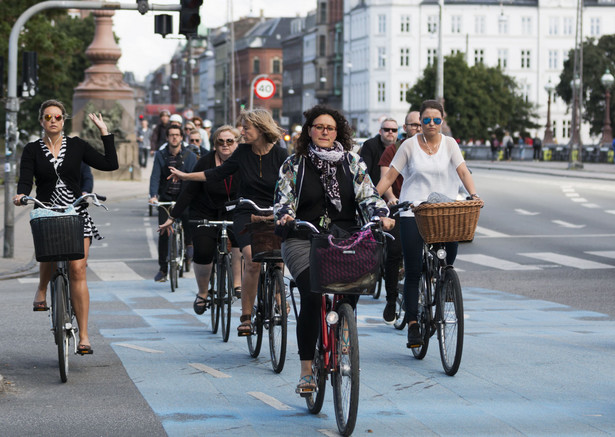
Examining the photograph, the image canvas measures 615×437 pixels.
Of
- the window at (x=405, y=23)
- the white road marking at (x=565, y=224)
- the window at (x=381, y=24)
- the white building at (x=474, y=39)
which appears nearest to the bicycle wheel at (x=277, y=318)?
the white road marking at (x=565, y=224)

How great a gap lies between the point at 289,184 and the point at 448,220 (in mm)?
1595

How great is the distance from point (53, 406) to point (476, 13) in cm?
12573

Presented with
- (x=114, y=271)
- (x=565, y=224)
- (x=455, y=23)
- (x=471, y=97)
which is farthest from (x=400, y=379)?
(x=455, y=23)

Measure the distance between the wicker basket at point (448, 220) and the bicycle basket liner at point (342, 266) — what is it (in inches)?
72.2

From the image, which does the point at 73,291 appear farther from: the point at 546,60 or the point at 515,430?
the point at 546,60

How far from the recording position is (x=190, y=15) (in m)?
20.3

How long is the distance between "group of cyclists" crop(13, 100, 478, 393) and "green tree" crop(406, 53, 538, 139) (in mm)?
87583

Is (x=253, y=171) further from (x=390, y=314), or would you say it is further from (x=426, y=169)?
(x=390, y=314)

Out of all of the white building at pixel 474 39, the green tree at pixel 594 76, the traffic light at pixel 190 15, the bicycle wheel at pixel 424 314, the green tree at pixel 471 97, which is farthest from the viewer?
the white building at pixel 474 39

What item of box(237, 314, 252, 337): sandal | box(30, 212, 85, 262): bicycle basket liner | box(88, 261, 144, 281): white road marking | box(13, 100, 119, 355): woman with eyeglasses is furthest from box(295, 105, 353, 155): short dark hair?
box(88, 261, 144, 281): white road marking

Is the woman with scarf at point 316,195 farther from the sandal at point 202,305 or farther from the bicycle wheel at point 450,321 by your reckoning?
the sandal at point 202,305

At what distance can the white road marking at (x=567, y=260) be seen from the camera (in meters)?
18.0

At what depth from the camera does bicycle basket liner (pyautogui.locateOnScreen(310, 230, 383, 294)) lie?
6.78 metres

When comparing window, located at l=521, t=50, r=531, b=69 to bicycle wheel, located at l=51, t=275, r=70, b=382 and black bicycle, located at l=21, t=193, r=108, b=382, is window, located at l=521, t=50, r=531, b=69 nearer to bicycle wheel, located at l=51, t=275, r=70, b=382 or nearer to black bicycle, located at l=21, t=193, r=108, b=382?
bicycle wheel, located at l=51, t=275, r=70, b=382
